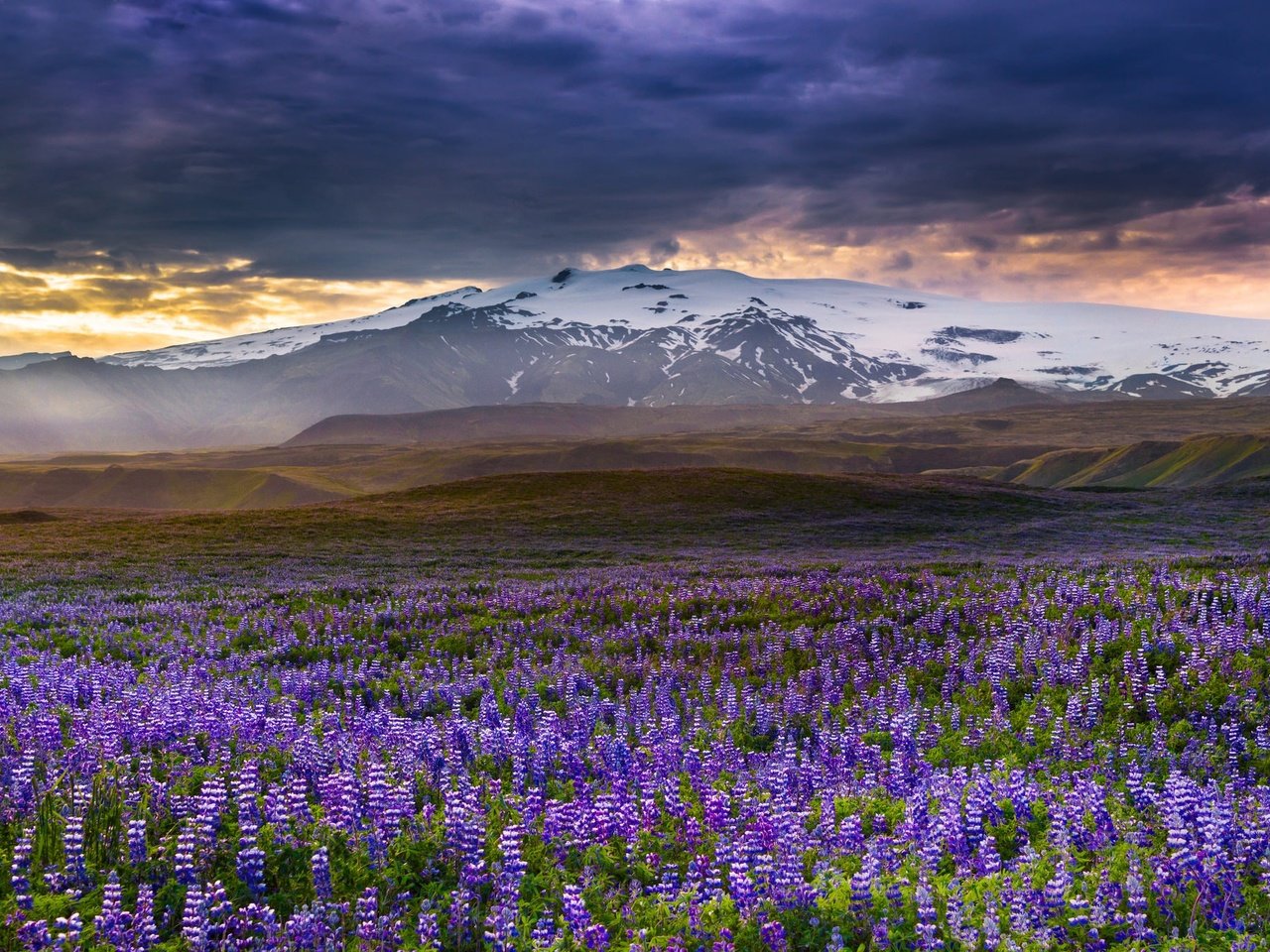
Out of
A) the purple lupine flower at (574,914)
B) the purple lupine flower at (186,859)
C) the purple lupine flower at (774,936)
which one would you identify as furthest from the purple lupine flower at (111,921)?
the purple lupine flower at (774,936)

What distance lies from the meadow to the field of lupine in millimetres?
41

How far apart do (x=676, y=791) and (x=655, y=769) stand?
1.34m

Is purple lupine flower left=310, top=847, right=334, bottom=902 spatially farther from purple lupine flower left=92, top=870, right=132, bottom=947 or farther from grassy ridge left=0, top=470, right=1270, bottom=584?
grassy ridge left=0, top=470, right=1270, bottom=584

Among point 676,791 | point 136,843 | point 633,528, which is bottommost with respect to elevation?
point 633,528

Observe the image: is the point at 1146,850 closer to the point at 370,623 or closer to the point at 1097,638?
the point at 1097,638

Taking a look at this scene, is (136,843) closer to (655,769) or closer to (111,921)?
(111,921)

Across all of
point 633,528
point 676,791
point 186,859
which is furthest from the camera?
point 633,528

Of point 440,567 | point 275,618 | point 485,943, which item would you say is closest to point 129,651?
point 275,618

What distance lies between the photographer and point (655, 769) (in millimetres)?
9672

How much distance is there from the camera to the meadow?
617cm

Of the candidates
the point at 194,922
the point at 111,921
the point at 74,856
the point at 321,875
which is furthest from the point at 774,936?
the point at 74,856

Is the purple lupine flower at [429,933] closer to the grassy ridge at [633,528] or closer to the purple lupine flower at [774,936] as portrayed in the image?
the purple lupine flower at [774,936]

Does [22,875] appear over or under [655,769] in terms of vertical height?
over

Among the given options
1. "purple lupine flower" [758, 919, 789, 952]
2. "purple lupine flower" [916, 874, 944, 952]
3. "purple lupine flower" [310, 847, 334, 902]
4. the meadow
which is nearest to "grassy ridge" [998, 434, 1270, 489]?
the meadow
